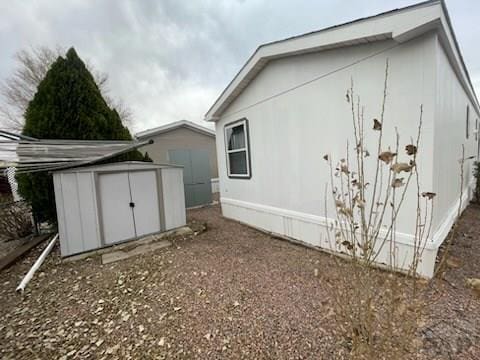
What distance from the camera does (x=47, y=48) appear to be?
1088 centimetres

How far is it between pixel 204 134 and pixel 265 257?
854 centimetres

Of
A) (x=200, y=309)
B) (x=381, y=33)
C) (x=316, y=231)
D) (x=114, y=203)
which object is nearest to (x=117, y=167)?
(x=114, y=203)

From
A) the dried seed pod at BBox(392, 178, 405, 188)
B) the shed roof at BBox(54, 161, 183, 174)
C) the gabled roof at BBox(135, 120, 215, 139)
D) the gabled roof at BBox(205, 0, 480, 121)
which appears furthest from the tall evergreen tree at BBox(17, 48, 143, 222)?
the dried seed pod at BBox(392, 178, 405, 188)

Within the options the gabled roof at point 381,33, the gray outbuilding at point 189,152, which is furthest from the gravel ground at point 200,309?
the gray outbuilding at point 189,152

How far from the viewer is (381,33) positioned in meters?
2.56

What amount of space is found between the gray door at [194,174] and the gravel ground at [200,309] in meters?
4.72

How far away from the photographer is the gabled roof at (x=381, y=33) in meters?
2.26

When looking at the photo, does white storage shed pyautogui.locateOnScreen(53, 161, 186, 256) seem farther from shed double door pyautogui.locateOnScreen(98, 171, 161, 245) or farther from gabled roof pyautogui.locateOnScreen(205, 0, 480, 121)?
gabled roof pyautogui.locateOnScreen(205, 0, 480, 121)

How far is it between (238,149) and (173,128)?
18.0ft

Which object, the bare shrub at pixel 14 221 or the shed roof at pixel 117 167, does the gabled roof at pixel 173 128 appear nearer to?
the bare shrub at pixel 14 221

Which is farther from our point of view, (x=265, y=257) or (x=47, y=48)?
(x=47, y=48)

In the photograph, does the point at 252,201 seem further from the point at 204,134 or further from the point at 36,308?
the point at 204,134

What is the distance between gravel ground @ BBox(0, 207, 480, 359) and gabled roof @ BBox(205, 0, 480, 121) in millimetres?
2513

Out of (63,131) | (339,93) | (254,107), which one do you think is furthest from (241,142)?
(63,131)
